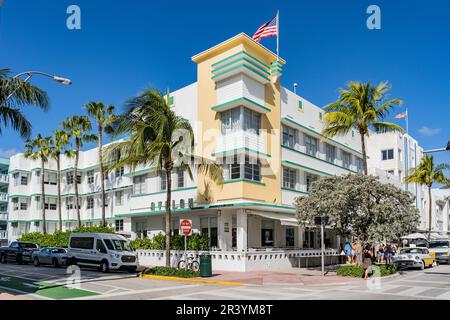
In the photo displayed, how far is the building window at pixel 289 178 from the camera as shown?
3211cm

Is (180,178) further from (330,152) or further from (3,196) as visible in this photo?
(3,196)


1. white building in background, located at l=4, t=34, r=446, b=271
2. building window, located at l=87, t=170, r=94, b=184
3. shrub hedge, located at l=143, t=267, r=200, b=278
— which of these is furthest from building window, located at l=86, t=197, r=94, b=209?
shrub hedge, located at l=143, t=267, r=200, b=278

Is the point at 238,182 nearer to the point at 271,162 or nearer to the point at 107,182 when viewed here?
the point at 271,162

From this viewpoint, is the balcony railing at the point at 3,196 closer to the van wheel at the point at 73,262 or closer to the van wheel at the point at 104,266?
the van wheel at the point at 73,262

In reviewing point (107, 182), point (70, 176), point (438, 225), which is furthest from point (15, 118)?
point (438, 225)

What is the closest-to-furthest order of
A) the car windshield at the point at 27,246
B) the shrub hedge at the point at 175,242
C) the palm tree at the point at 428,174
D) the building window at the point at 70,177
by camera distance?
the shrub hedge at the point at 175,242 → the car windshield at the point at 27,246 → the palm tree at the point at 428,174 → the building window at the point at 70,177

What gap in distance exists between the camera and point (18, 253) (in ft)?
110

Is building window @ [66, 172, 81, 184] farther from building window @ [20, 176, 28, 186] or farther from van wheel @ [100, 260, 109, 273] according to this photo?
van wheel @ [100, 260, 109, 273]

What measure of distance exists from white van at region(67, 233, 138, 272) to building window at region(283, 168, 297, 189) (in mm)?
11846

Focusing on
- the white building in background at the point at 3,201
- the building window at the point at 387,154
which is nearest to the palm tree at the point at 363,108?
the building window at the point at 387,154

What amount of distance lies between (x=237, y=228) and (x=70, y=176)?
32465 millimetres

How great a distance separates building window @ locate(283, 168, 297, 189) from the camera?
32.1 meters

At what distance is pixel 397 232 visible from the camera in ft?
73.8

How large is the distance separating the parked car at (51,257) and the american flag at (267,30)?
19.1 meters
